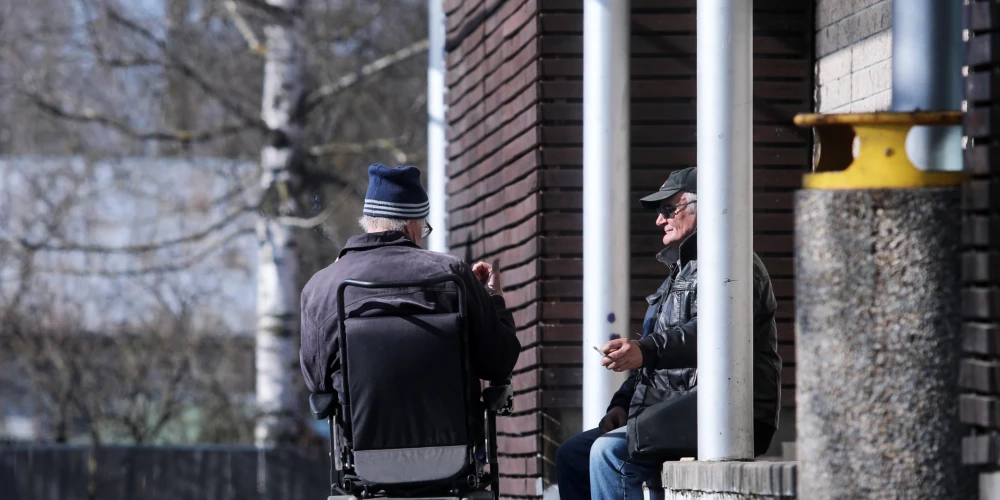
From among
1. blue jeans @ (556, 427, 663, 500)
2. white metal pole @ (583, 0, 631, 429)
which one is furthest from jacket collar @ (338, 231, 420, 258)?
white metal pole @ (583, 0, 631, 429)

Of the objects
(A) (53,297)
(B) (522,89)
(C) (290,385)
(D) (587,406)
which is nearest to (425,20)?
(A) (53,297)

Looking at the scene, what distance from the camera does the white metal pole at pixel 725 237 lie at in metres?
5.04

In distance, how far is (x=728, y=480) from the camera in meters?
4.72

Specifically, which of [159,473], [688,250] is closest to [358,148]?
[159,473]

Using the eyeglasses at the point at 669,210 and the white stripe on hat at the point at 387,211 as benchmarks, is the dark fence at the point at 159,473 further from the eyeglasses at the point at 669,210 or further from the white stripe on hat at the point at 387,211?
the white stripe on hat at the point at 387,211

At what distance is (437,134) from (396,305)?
18.0ft

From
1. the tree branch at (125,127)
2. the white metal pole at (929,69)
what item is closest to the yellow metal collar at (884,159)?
the white metal pole at (929,69)

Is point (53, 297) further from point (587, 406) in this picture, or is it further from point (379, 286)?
point (379, 286)

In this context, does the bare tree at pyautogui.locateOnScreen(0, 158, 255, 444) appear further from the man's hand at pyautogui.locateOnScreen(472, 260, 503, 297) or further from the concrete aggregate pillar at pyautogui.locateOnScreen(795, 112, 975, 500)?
the concrete aggregate pillar at pyautogui.locateOnScreen(795, 112, 975, 500)

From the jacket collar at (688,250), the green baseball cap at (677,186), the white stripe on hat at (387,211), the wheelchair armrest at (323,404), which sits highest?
the green baseball cap at (677,186)

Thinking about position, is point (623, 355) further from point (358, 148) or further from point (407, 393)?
point (358, 148)

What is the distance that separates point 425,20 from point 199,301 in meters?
4.99

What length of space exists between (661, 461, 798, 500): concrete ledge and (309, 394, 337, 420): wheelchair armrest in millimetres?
1112

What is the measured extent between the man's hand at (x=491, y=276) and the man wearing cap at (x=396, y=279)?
20 centimetres
